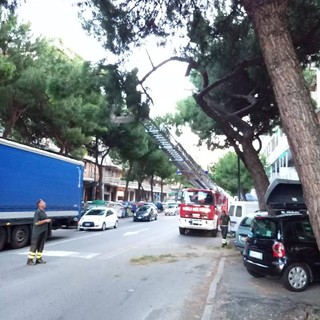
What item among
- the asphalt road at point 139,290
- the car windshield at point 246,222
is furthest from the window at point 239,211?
the asphalt road at point 139,290

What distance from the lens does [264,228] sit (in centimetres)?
1011

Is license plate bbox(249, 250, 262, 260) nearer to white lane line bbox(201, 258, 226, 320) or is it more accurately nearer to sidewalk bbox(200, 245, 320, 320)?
sidewalk bbox(200, 245, 320, 320)

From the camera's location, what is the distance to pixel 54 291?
8.65m

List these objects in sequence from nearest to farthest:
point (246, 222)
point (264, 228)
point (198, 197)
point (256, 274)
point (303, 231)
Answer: point (303, 231), point (264, 228), point (256, 274), point (246, 222), point (198, 197)

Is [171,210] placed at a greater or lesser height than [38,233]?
greater

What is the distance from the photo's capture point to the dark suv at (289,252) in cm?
937

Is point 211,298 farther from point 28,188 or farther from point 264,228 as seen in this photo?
point 28,188

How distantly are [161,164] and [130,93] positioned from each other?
46351mm

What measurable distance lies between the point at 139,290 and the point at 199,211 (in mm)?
15148

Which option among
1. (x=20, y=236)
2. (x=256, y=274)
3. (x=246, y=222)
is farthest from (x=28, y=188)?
(x=256, y=274)

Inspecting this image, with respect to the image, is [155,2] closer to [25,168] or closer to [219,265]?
[219,265]

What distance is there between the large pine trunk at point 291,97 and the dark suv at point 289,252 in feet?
13.7

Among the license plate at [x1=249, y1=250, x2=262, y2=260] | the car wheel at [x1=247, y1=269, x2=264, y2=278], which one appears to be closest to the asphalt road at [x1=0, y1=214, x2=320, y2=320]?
the car wheel at [x1=247, y1=269, x2=264, y2=278]

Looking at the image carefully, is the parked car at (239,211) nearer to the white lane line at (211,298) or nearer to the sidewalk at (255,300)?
the white lane line at (211,298)
